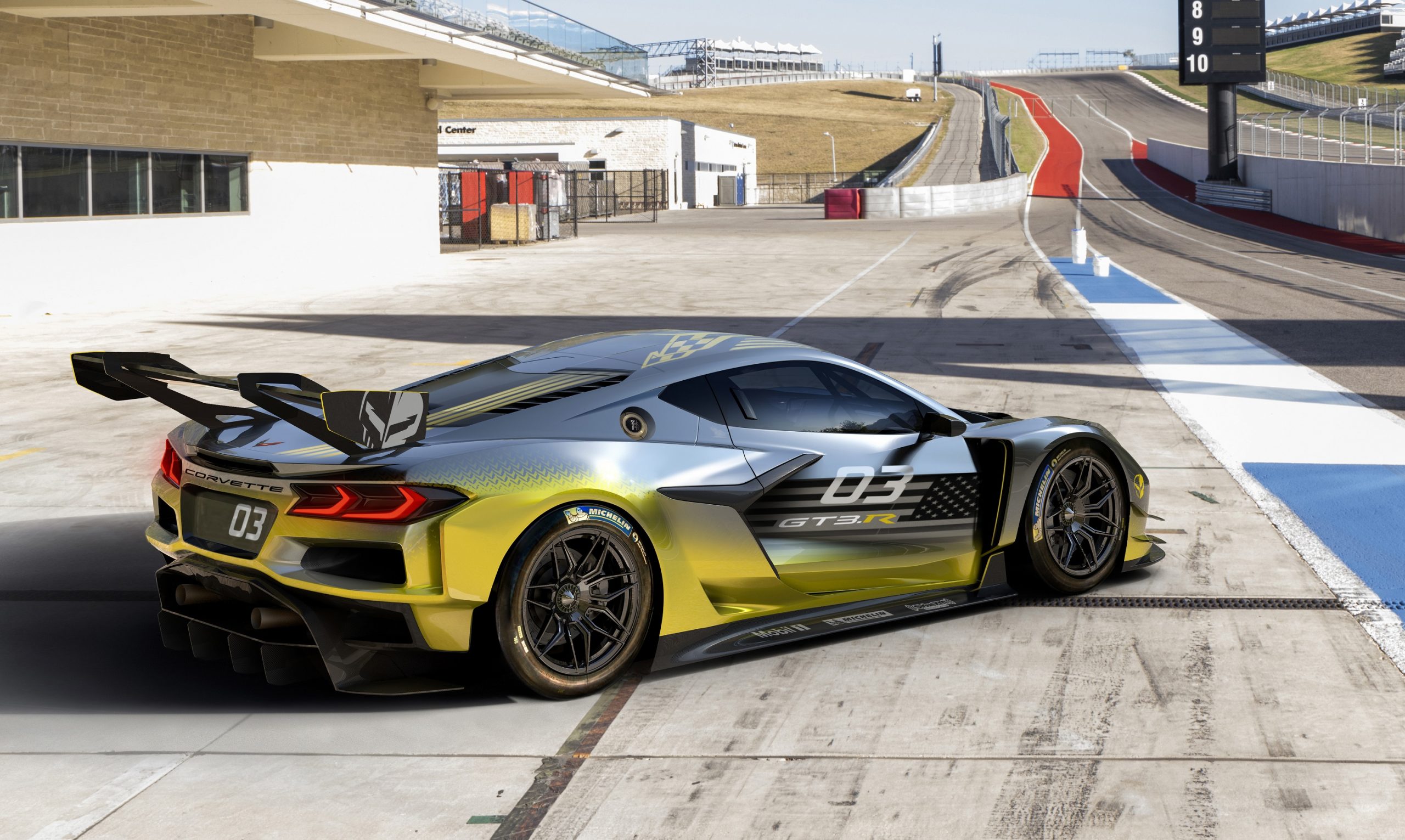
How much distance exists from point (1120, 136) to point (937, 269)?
69054 mm

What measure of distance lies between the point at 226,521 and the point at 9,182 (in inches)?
794

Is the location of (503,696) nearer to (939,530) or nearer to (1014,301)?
(939,530)

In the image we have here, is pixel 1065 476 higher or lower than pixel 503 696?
higher

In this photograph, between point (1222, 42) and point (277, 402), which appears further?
point (1222, 42)

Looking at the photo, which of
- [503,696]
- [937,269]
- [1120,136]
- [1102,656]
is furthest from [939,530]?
[1120,136]

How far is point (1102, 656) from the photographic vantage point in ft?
17.9

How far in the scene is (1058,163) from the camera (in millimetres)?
78750

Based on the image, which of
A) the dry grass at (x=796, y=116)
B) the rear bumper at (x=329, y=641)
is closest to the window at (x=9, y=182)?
the rear bumper at (x=329, y=641)

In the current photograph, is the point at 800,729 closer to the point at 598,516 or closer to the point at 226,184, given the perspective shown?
the point at 598,516

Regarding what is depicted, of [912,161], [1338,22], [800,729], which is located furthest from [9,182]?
[1338,22]

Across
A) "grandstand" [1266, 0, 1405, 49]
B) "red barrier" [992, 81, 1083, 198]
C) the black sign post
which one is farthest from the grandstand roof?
the black sign post

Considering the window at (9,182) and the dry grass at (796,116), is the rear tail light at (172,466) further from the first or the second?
the dry grass at (796,116)

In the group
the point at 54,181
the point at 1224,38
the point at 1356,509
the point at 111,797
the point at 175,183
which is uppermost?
the point at 1224,38

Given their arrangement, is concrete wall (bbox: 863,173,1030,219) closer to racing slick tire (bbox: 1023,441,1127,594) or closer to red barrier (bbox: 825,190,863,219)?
red barrier (bbox: 825,190,863,219)
